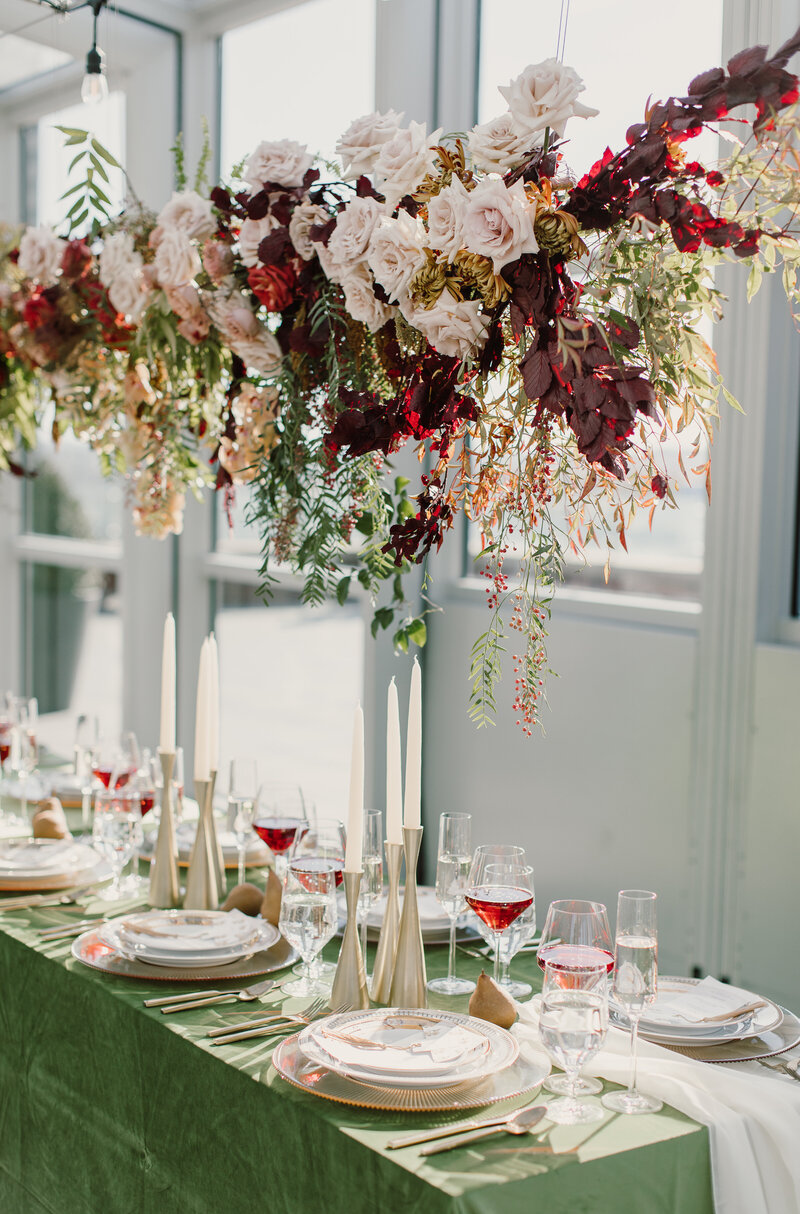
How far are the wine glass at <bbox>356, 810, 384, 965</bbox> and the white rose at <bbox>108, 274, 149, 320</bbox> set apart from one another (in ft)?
3.44

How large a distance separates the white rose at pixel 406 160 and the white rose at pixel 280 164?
340 millimetres

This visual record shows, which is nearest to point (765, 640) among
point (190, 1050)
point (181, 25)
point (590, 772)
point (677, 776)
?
point (677, 776)

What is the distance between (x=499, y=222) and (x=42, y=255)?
4.85 ft

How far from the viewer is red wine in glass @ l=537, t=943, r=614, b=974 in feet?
3.93

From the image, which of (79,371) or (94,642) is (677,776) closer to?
(79,371)

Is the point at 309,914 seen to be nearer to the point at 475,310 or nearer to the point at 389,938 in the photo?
the point at 389,938

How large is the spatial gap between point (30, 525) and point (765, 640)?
322cm

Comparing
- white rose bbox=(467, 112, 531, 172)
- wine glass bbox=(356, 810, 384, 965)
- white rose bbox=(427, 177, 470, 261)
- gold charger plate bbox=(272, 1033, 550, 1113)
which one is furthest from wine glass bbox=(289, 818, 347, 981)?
white rose bbox=(467, 112, 531, 172)

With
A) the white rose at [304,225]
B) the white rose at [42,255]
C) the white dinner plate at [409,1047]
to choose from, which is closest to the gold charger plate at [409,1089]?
the white dinner plate at [409,1047]

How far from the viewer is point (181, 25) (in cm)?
369

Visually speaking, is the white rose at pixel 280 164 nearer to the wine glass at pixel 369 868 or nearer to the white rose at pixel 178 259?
the white rose at pixel 178 259

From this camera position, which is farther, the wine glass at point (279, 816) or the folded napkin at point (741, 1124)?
the wine glass at point (279, 816)

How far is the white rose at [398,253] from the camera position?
4.93 feet

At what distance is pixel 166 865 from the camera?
75.6 inches
